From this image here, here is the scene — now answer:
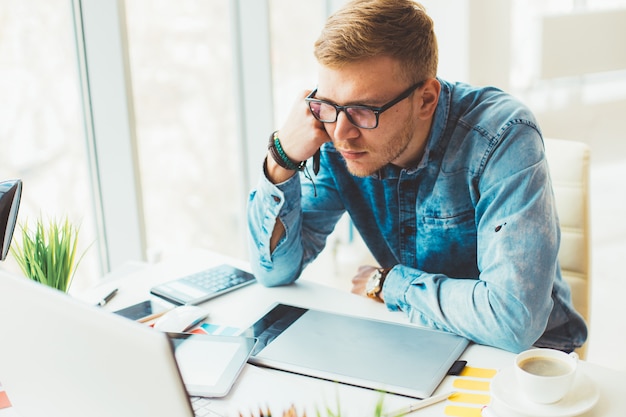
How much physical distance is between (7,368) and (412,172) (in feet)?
3.01

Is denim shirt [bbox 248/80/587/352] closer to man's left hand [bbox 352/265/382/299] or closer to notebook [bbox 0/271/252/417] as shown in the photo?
man's left hand [bbox 352/265/382/299]

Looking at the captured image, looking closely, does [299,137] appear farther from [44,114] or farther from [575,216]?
[44,114]

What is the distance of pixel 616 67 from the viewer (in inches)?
137

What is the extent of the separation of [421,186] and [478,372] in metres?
0.50

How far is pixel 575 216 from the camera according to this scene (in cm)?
164

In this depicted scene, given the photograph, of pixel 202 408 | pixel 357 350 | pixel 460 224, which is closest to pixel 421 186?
pixel 460 224

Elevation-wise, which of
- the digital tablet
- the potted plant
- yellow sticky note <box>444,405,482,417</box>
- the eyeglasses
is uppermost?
the eyeglasses

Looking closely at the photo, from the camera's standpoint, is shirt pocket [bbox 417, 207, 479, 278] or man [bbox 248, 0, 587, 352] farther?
shirt pocket [bbox 417, 207, 479, 278]

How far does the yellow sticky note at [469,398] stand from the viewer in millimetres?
1058

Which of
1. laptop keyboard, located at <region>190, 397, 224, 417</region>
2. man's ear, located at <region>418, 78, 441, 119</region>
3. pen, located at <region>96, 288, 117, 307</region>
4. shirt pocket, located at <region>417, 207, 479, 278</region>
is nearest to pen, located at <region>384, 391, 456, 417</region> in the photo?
laptop keyboard, located at <region>190, 397, 224, 417</region>

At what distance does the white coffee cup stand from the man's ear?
2.06 ft

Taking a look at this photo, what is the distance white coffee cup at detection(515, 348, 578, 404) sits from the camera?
970mm

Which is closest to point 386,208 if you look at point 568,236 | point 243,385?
point 568,236

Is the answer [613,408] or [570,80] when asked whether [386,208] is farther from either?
[570,80]
